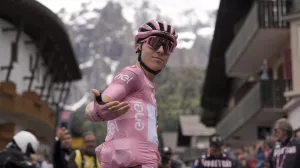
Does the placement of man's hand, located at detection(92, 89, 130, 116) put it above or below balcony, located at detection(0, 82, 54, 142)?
below

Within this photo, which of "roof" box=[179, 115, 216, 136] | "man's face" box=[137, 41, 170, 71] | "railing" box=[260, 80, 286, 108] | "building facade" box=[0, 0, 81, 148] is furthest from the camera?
"roof" box=[179, 115, 216, 136]

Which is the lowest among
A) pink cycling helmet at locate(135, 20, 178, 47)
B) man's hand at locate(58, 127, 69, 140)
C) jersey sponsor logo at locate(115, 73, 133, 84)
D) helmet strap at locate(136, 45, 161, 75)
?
man's hand at locate(58, 127, 69, 140)

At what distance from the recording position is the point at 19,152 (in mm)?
8398

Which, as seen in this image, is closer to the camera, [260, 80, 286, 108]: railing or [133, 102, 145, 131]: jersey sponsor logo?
[133, 102, 145, 131]: jersey sponsor logo

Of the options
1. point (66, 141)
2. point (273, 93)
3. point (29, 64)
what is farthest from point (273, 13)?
point (66, 141)

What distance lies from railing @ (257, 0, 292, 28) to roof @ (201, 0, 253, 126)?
7928 mm

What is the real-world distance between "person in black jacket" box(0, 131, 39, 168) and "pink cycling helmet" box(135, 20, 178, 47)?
12.2ft

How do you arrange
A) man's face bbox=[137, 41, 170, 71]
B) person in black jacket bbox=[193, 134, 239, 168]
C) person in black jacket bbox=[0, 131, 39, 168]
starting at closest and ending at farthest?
man's face bbox=[137, 41, 170, 71] < person in black jacket bbox=[0, 131, 39, 168] < person in black jacket bbox=[193, 134, 239, 168]

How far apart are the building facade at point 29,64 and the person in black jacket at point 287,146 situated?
16351mm

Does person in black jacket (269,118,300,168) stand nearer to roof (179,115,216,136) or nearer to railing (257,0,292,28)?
railing (257,0,292,28)

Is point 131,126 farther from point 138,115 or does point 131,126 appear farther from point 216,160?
point 216,160

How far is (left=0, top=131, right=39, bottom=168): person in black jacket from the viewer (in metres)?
8.20

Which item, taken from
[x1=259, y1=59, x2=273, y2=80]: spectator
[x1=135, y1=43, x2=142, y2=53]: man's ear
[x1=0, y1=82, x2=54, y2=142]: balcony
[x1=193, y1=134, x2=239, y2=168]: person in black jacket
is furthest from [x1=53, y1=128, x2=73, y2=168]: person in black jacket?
[x1=259, y1=59, x2=273, y2=80]: spectator

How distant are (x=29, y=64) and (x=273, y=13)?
1307 cm
